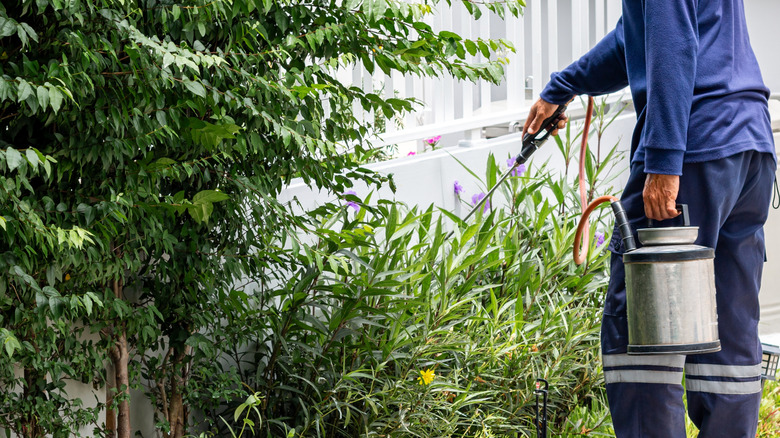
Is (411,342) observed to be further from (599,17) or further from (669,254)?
(599,17)

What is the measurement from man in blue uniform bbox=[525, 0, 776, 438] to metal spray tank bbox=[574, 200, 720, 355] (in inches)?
4.0

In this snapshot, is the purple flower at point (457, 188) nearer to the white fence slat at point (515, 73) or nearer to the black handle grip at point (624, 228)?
the white fence slat at point (515, 73)

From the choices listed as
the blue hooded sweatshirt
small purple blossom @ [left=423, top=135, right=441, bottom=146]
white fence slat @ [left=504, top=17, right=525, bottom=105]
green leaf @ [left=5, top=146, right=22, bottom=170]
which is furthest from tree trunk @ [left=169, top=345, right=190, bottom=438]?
white fence slat @ [left=504, top=17, right=525, bottom=105]

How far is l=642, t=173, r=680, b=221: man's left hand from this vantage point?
2.03 meters

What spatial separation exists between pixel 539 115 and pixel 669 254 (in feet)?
2.81

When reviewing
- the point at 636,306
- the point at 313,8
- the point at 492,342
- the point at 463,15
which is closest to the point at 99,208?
the point at 313,8

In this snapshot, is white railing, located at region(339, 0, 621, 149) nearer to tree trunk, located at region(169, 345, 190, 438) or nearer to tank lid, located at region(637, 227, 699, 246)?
tree trunk, located at region(169, 345, 190, 438)

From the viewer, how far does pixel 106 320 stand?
2.41 meters

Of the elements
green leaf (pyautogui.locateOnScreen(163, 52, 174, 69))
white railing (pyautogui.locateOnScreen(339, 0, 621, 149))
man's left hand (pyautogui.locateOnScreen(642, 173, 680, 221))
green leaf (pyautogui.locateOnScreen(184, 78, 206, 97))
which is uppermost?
white railing (pyautogui.locateOnScreen(339, 0, 621, 149))

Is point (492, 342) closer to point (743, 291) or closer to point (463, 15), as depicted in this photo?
point (743, 291)

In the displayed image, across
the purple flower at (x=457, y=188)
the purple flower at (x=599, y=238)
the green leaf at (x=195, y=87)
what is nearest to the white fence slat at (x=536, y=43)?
the purple flower at (x=457, y=188)

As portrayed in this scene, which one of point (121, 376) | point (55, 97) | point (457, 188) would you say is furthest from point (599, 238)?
point (55, 97)

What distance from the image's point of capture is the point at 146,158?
7.16 feet

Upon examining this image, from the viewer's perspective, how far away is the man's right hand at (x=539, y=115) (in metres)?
2.66
